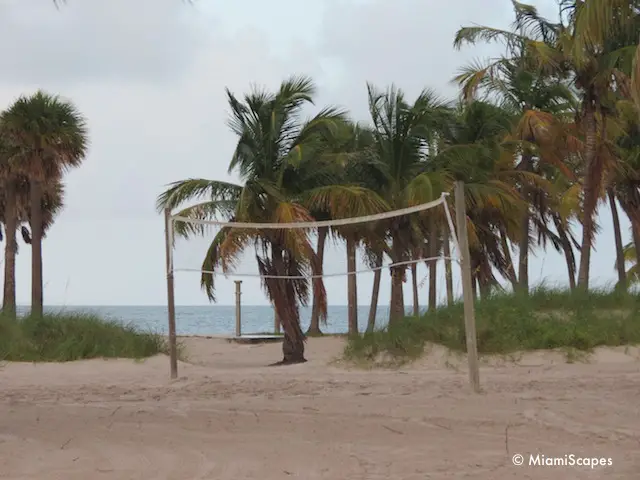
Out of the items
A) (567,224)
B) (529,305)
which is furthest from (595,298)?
(567,224)

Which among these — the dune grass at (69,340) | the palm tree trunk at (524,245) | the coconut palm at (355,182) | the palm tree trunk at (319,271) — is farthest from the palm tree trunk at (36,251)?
the palm tree trunk at (524,245)

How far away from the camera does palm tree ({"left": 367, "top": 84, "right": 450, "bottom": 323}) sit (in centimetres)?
1522

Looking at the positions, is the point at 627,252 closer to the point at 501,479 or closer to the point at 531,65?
the point at 531,65

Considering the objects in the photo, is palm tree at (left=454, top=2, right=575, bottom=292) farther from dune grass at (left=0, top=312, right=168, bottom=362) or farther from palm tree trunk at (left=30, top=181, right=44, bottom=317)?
palm tree trunk at (left=30, top=181, right=44, bottom=317)

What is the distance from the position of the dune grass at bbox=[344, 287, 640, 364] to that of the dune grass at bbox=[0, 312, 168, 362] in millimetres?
3749

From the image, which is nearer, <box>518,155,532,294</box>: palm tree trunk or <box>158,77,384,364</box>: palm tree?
<box>158,77,384,364</box>: palm tree

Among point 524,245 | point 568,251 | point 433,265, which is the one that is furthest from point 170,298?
point 568,251

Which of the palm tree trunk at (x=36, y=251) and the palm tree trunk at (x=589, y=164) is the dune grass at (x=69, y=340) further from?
the palm tree trunk at (x=589, y=164)

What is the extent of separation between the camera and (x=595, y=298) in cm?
1242

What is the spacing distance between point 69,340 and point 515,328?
23.6 feet

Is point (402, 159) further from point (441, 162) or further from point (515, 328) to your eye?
point (515, 328)

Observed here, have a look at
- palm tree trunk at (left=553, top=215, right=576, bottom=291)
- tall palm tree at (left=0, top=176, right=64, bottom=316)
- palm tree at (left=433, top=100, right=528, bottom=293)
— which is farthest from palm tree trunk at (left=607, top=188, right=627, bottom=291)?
tall palm tree at (left=0, top=176, right=64, bottom=316)

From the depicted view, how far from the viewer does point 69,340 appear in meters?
12.1

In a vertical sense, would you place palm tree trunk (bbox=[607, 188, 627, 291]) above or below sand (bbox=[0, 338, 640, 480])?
above
